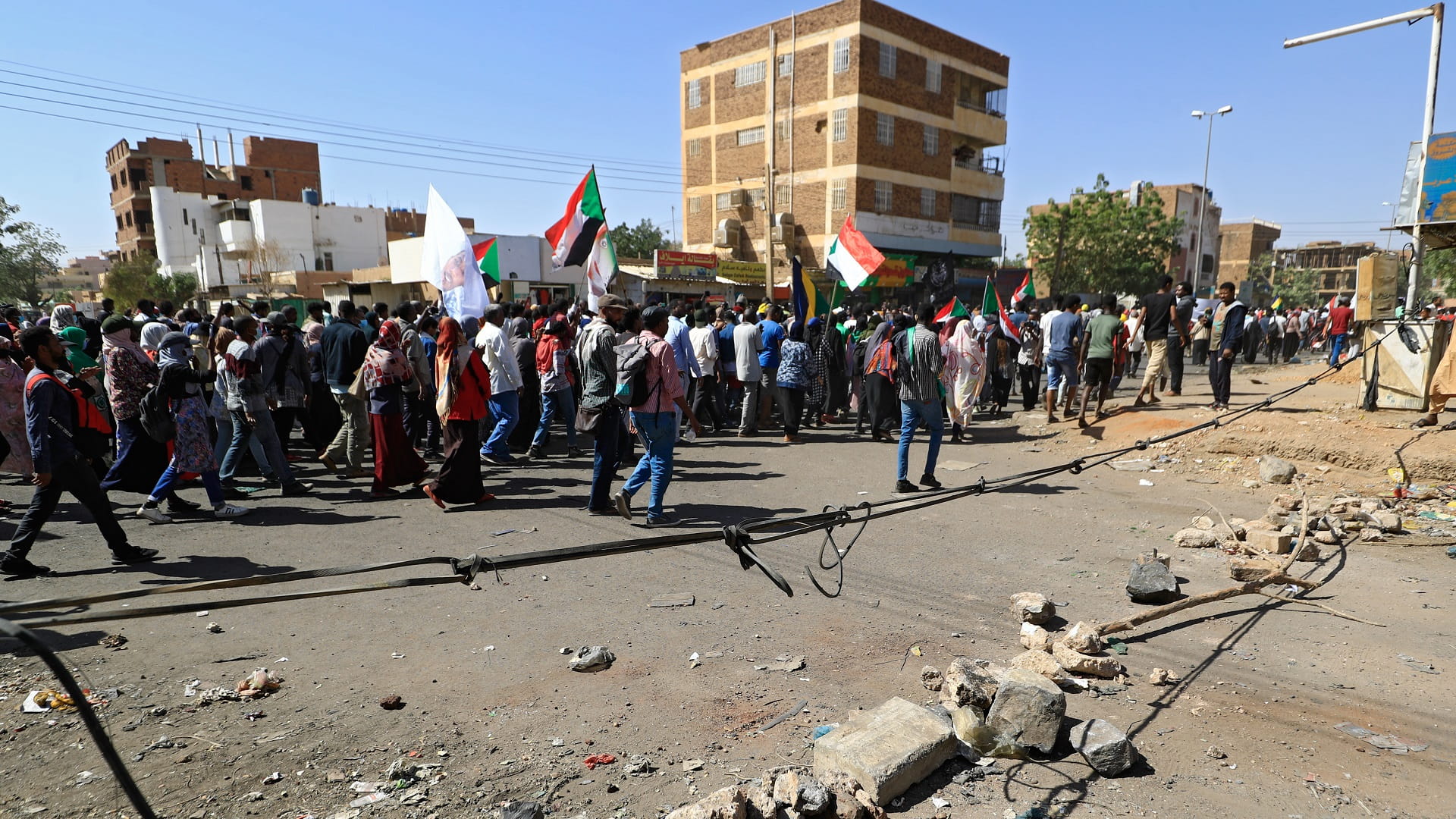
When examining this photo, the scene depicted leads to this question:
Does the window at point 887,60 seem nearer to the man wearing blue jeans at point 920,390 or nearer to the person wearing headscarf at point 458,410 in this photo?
the man wearing blue jeans at point 920,390

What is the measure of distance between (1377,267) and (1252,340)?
15066 mm

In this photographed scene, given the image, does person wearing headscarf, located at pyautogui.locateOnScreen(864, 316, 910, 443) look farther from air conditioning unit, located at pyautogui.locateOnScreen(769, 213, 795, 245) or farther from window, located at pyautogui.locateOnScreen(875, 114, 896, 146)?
window, located at pyautogui.locateOnScreen(875, 114, 896, 146)

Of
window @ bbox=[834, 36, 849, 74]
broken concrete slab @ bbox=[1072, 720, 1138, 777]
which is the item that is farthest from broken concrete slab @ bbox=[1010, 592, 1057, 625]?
window @ bbox=[834, 36, 849, 74]

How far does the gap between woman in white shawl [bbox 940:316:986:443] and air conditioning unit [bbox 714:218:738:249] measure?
27765 millimetres

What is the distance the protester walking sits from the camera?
810 centimetres

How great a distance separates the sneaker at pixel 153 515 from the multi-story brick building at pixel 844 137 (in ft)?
91.0

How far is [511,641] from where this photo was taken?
424 centimetres

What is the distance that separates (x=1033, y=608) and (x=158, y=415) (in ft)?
21.4

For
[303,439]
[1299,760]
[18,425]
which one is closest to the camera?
[1299,760]

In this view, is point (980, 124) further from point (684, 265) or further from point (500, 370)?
point (500, 370)

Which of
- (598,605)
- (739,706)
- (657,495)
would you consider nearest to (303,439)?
(657,495)

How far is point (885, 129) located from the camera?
34.8 meters

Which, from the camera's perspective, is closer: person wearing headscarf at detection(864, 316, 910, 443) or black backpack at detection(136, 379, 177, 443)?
black backpack at detection(136, 379, 177, 443)

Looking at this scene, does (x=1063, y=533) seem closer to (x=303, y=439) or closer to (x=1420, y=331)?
(x=1420, y=331)
